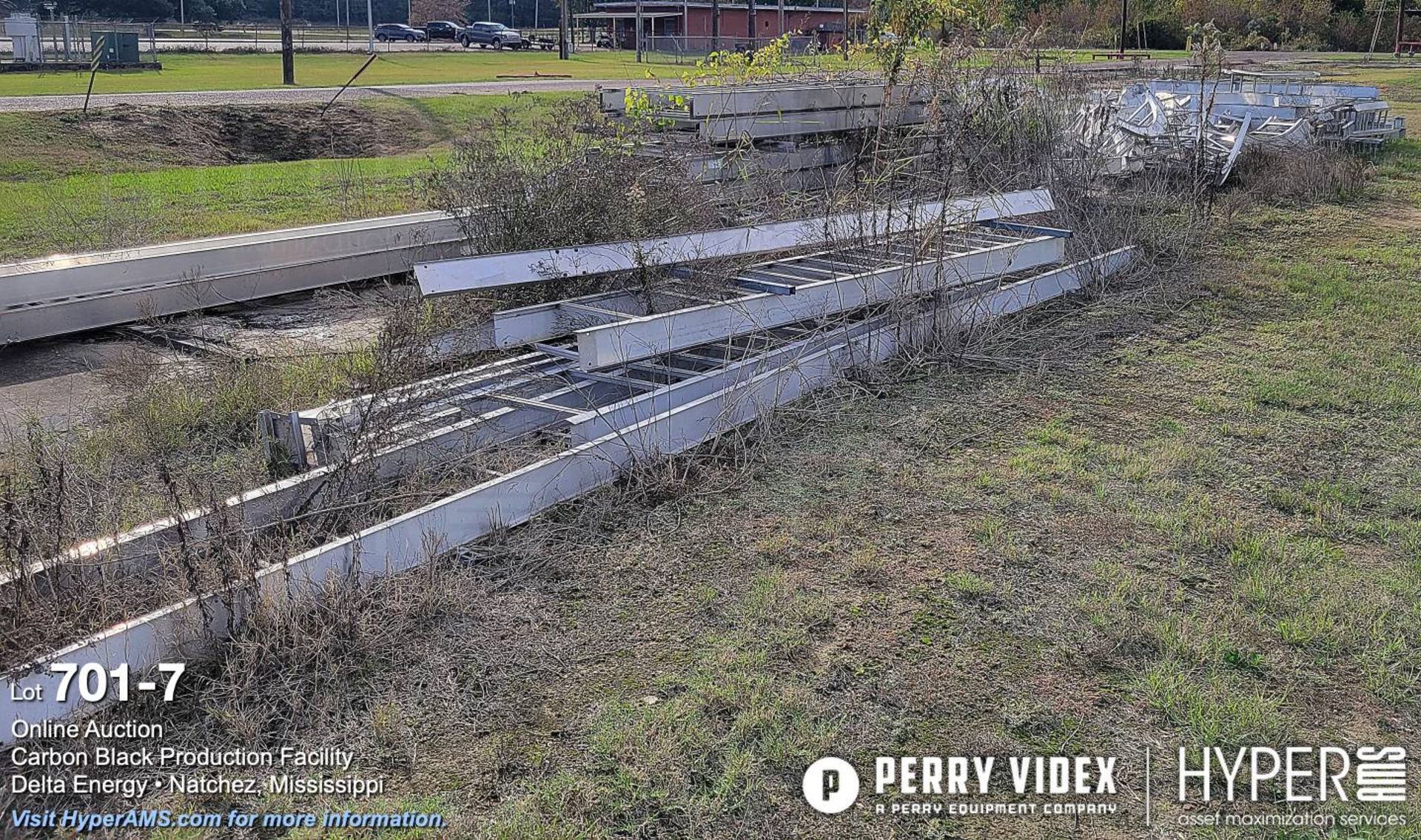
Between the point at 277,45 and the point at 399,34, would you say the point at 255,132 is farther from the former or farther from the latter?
the point at 399,34

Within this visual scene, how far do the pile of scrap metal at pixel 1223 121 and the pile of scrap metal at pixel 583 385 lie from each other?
11.5 ft

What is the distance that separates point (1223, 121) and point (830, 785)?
44.7ft

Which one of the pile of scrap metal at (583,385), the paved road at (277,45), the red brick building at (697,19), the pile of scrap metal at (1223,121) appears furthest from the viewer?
the red brick building at (697,19)

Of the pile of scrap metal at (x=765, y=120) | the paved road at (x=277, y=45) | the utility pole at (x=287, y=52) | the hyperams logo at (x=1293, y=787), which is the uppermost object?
the paved road at (x=277, y=45)

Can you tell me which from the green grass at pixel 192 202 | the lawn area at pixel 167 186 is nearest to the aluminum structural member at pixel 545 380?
the green grass at pixel 192 202

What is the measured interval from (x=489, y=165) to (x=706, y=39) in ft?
140

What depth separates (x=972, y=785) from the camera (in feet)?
9.85

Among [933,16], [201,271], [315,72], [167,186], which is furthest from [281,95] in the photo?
[201,271]

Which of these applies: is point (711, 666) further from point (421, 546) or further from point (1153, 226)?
point (1153, 226)

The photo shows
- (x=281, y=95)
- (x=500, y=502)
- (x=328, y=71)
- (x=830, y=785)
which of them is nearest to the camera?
(x=830, y=785)

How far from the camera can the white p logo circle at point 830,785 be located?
9.58 ft

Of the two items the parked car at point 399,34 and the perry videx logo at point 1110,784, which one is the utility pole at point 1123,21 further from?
the perry videx logo at point 1110,784

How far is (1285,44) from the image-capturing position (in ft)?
161

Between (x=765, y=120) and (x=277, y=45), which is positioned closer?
(x=765, y=120)
